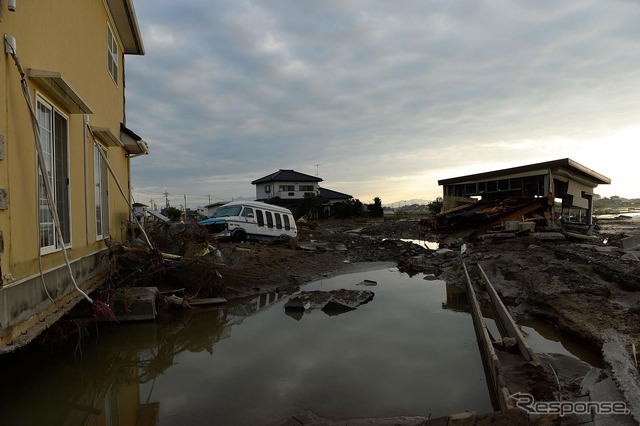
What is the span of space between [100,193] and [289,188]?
4151 cm

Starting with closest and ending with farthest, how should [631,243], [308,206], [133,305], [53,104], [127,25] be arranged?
[53,104], [133,305], [127,25], [631,243], [308,206]

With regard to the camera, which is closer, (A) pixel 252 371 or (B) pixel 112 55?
(A) pixel 252 371

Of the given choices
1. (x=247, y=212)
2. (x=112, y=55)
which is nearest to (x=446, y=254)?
(x=247, y=212)

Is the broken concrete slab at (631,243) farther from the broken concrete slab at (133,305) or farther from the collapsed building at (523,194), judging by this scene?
the broken concrete slab at (133,305)

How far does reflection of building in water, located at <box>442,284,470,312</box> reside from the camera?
8.56 metres

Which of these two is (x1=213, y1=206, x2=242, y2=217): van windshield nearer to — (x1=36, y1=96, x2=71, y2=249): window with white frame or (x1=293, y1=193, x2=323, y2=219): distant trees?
(x1=36, y1=96, x2=71, y2=249): window with white frame

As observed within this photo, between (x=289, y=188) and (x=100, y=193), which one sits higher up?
(x=289, y=188)

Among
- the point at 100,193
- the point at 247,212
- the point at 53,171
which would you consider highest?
the point at 53,171

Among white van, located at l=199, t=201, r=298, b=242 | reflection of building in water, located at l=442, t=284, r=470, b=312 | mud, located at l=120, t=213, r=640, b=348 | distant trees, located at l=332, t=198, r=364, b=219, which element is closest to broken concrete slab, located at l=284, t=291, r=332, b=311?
mud, located at l=120, t=213, r=640, b=348

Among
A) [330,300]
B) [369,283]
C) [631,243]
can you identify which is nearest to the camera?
[330,300]

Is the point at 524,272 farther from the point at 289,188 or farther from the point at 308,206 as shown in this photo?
the point at 289,188

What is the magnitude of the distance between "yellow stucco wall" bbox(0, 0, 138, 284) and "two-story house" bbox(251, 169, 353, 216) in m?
38.8

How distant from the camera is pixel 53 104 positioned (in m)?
5.12

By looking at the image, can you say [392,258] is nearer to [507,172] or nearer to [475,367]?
[507,172]
